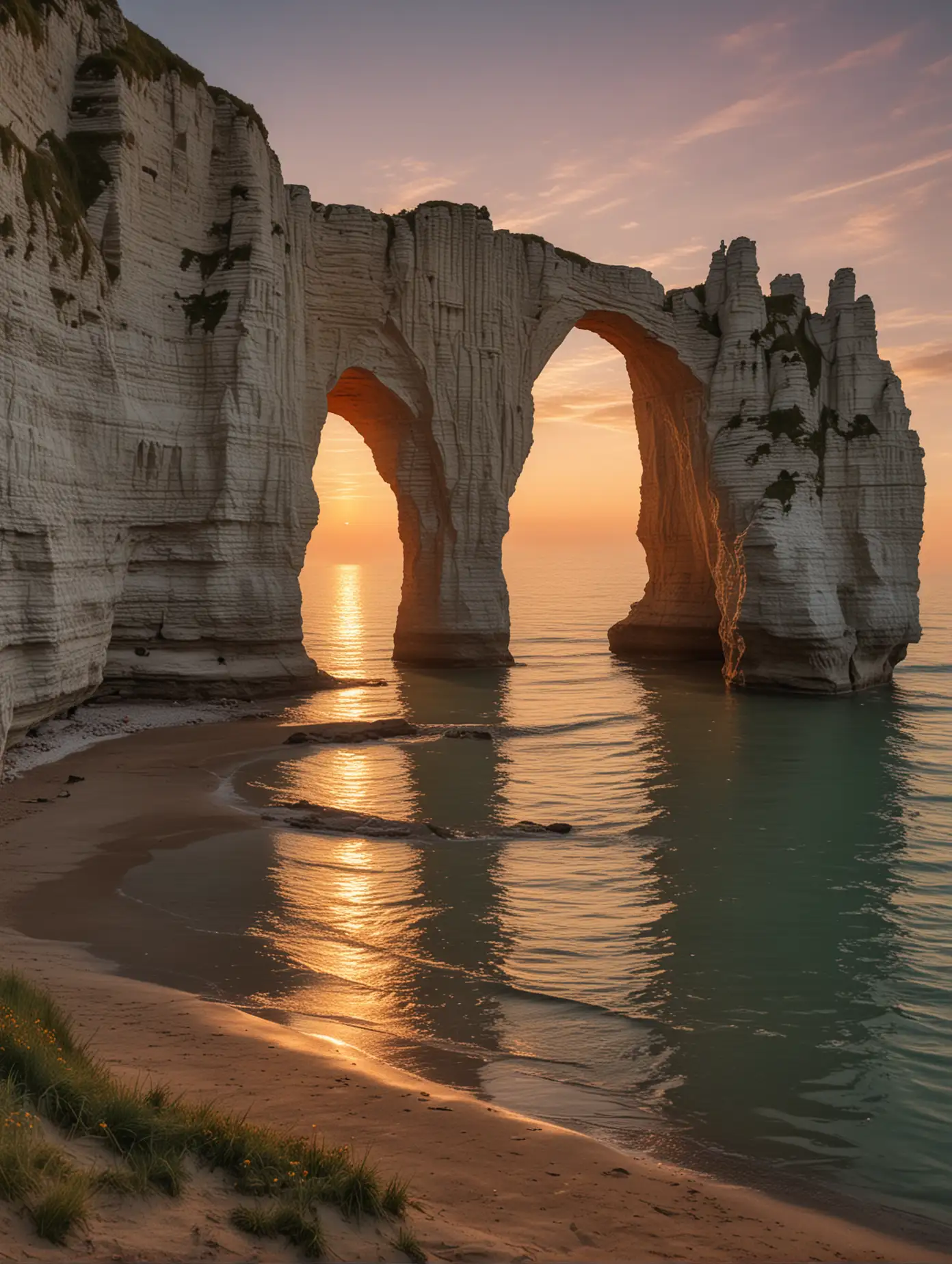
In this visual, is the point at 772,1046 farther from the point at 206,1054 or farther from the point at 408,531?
the point at 408,531

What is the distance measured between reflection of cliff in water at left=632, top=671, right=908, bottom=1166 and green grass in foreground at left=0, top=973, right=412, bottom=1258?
139 inches

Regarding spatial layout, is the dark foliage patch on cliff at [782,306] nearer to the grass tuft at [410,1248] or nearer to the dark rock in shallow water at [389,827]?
the dark rock in shallow water at [389,827]

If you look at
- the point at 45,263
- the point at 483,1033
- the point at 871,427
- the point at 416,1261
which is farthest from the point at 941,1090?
the point at 871,427

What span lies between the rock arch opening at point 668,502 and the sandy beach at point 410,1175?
36.0m

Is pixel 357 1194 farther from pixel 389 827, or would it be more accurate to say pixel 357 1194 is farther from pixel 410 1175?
pixel 389 827

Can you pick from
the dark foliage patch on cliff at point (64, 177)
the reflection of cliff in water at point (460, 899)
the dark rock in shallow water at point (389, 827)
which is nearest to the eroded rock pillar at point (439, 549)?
the dark foliage patch on cliff at point (64, 177)

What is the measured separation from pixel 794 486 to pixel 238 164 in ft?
71.6

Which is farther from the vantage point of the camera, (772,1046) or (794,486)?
(794,486)

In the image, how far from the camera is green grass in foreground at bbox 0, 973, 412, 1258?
4930mm

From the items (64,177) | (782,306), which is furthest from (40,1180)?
(782,306)

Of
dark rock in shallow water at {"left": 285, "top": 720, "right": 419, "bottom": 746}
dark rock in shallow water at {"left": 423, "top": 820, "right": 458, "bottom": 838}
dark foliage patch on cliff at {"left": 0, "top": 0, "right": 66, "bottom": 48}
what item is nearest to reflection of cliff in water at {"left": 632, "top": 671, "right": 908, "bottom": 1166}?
dark rock in shallow water at {"left": 423, "top": 820, "right": 458, "bottom": 838}

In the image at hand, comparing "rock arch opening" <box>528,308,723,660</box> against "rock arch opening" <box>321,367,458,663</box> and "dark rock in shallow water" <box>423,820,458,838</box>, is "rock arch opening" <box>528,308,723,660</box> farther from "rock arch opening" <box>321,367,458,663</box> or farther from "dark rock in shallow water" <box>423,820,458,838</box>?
"dark rock in shallow water" <box>423,820,458,838</box>

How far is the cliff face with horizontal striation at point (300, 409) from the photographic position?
71.3 feet

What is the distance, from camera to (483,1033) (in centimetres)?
985
